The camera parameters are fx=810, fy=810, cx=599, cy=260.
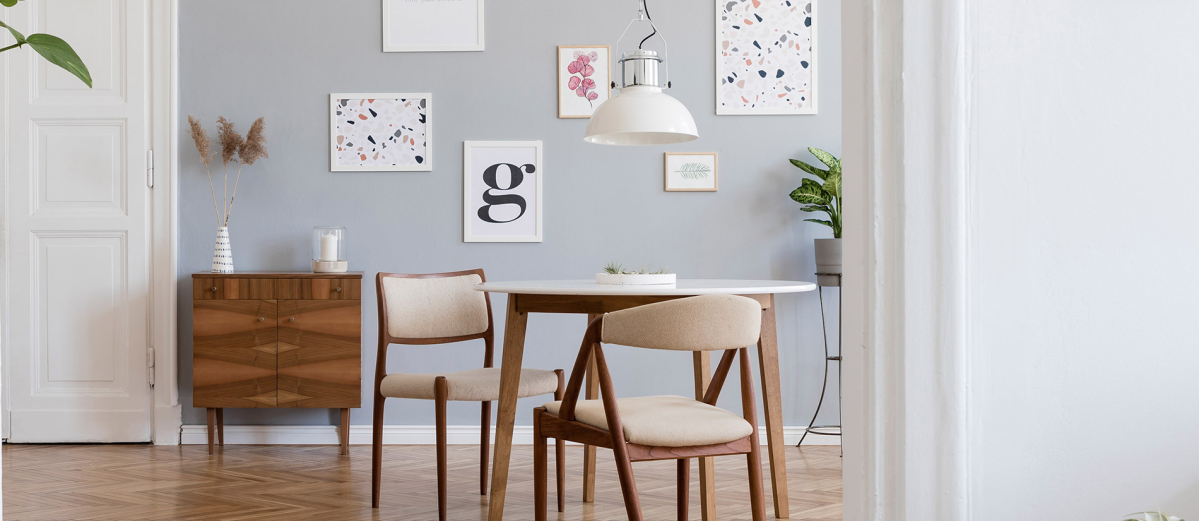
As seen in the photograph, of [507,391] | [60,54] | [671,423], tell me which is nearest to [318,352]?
[507,391]

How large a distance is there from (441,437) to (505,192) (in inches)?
63.3

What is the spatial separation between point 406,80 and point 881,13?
319 centimetres

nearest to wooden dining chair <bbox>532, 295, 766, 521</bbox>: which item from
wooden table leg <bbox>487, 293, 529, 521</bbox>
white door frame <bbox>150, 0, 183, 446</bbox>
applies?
wooden table leg <bbox>487, 293, 529, 521</bbox>

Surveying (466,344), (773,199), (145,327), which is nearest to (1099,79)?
(773,199)

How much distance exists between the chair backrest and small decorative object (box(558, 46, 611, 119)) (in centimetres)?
110

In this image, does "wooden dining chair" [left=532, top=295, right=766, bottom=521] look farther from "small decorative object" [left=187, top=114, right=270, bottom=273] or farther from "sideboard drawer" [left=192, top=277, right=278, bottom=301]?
"small decorative object" [left=187, top=114, right=270, bottom=273]

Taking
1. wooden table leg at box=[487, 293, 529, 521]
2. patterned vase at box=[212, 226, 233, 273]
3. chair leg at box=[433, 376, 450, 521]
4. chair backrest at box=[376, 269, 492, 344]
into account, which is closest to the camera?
wooden table leg at box=[487, 293, 529, 521]

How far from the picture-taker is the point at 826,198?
3.69 metres

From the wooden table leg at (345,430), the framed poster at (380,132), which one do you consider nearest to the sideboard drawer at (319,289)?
the wooden table leg at (345,430)

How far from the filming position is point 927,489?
1046mm

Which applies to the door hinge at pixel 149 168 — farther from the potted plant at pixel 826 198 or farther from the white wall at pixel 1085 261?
the white wall at pixel 1085 261

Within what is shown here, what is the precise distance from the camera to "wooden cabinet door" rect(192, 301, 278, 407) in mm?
3562

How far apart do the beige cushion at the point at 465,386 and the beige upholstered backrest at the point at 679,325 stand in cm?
92

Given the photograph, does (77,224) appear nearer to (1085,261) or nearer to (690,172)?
(690,172)
